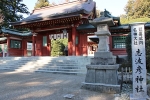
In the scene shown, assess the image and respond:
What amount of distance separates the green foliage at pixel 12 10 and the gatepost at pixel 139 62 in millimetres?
19580

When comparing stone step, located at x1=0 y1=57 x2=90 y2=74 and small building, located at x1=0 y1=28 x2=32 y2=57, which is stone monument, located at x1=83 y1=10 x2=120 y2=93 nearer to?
stone step, located at x1=0 y1=57 x2=90 y2=74

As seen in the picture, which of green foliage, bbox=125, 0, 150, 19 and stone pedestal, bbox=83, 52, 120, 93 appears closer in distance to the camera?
stone pedestal, bbox=83, 52, 120, 93

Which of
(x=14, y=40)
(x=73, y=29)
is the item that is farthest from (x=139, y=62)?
(x=14, y=40)

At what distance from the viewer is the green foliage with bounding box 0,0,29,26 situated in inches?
821

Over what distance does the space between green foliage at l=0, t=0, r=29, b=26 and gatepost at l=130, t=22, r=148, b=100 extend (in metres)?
19.6

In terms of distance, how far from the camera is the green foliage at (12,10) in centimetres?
2085

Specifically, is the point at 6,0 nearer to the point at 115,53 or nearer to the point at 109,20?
the point at 115,53

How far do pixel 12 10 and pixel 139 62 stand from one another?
22.6 m

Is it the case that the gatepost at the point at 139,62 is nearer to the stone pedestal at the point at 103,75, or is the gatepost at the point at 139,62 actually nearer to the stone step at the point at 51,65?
the stone pedestal at the point at 103,75

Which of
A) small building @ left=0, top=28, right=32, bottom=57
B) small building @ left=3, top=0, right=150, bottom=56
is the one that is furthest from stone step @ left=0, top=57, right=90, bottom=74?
small building @ left=0, top=28, right=32, bottom=57

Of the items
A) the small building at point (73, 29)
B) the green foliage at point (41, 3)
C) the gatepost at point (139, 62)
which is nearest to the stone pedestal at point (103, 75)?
the gatepost at point (139, 62)

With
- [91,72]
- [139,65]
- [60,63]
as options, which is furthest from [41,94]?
[60,63]

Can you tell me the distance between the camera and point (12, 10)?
22.8 metres

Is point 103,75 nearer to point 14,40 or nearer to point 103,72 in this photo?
point 103,72
